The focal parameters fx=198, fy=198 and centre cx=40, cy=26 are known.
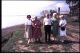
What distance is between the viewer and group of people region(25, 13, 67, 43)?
8.10 m

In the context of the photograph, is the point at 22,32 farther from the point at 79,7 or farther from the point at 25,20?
the point at 79,7

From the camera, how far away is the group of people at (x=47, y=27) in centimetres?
810

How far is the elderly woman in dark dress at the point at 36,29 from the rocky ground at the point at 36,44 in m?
0.22

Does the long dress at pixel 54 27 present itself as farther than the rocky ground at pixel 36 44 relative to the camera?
Yes

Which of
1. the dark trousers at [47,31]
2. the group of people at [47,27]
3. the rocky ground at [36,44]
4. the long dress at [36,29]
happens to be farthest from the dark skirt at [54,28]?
the long dress at [36,29]

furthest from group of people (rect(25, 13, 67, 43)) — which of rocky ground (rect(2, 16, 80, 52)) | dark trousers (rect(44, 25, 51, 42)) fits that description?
rocky ground (rect(2, 16, 80, 52))

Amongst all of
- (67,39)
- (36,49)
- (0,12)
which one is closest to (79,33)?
(67,39)

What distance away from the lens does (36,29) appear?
323 inches

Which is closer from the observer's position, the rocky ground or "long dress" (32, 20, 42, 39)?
the rocky ground

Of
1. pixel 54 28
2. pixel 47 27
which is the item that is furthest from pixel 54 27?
pixel 47 27

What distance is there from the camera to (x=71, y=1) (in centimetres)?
847

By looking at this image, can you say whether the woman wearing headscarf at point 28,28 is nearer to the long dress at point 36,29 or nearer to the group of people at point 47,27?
the group of people at point 47,27

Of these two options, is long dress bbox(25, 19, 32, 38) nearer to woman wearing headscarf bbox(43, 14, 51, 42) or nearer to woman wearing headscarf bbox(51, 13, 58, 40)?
woman wearing headscarf bbox(43, 14, 51, 42)

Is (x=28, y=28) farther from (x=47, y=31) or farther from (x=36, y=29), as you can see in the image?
(x=47, y=31)
